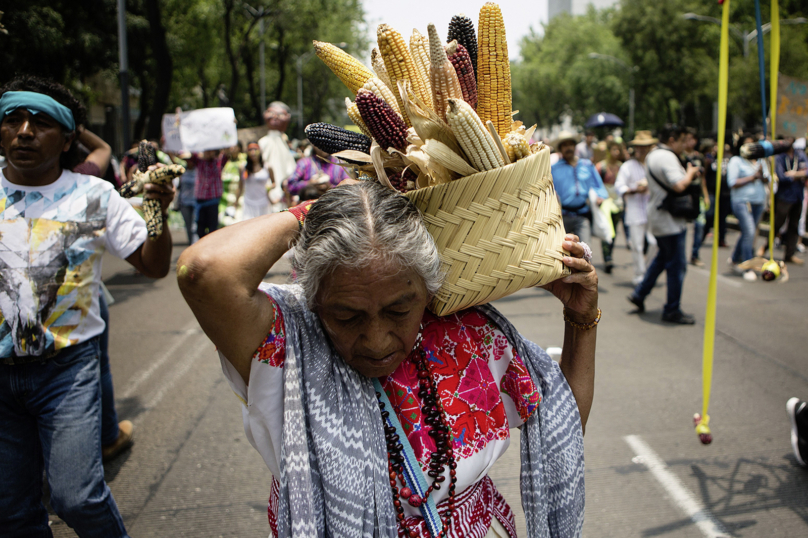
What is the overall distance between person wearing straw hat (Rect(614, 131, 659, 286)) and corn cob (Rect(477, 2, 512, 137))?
7.06 meters

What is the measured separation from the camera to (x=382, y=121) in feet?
4.34

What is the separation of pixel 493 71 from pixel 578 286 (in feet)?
1.96

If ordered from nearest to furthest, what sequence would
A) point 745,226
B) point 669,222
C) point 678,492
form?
point 678,492
point 669,222
point 745,226

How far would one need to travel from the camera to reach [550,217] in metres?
1.41

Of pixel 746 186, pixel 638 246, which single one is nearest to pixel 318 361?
pixel 638 246

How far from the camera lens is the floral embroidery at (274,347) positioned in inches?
51.1

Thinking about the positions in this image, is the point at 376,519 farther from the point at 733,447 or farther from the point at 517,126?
the point at 733,447

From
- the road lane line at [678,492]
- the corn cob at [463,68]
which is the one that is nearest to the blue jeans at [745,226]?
the road lane line at [678,492]

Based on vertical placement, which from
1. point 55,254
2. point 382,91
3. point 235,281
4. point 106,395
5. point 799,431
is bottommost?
point 799,431

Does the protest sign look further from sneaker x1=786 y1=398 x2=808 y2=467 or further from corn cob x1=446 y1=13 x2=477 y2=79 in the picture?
corn cob x1=446 y1=13 x2=477 y2=79

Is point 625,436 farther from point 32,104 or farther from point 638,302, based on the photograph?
point 32,104

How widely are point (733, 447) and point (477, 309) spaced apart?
9.79 feet

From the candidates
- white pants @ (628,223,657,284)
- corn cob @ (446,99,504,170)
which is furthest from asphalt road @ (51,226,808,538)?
corn cob @ (446,99,504,170)

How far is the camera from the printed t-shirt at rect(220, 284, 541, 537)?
52.3 inches
